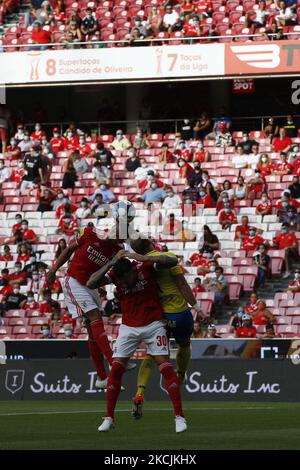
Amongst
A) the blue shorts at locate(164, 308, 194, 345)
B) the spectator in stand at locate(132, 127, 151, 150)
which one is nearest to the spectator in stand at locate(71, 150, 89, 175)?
the spectator in stand at locate(132, 127, 151, 150)

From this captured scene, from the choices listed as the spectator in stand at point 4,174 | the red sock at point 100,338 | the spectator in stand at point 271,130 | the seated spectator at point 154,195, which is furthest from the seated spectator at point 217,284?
the red sock at point 100,338

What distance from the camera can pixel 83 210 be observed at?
1203 inches

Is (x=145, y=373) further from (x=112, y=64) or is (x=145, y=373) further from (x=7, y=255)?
(x=112, y=64)

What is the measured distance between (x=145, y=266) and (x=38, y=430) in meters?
2.11

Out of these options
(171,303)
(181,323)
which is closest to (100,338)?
(181,323)

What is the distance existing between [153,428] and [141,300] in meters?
1.49

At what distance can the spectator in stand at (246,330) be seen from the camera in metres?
24.4

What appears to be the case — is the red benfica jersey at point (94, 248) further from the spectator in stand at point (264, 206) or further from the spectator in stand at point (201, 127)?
the spectator in stand at point (201, 127)

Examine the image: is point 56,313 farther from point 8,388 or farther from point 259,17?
point 259,17

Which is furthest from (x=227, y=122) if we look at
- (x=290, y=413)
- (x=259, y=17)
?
(x=290, y=413)

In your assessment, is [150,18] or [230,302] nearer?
[230,302]

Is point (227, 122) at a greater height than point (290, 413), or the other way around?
point (227, 122)

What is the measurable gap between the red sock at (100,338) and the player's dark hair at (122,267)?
224cm

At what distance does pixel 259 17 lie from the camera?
33.1 m
